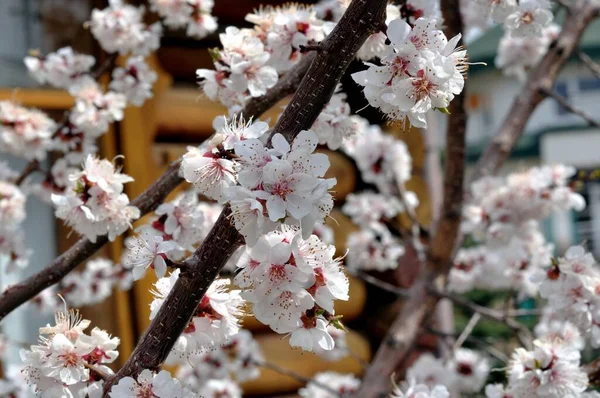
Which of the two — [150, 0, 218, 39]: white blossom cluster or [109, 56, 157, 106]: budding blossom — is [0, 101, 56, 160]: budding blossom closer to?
[109, 56, 157, 106]: budding blossom

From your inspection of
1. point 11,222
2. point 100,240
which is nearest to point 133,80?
point 11,222

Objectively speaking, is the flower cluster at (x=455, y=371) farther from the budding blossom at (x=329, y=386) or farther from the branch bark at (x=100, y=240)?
the branch bark at (x=100, y=240)

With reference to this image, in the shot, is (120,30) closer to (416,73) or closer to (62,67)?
(62,67)

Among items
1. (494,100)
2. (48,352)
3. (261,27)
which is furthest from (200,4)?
(494,100)

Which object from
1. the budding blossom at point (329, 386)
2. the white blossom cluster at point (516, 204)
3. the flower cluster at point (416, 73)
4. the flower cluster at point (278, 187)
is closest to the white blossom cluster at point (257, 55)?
the flower cluster at point (416, 73)

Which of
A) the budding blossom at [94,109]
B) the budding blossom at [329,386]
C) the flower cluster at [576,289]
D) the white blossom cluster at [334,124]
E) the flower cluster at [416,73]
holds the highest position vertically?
the flower cluster at [416,73]
